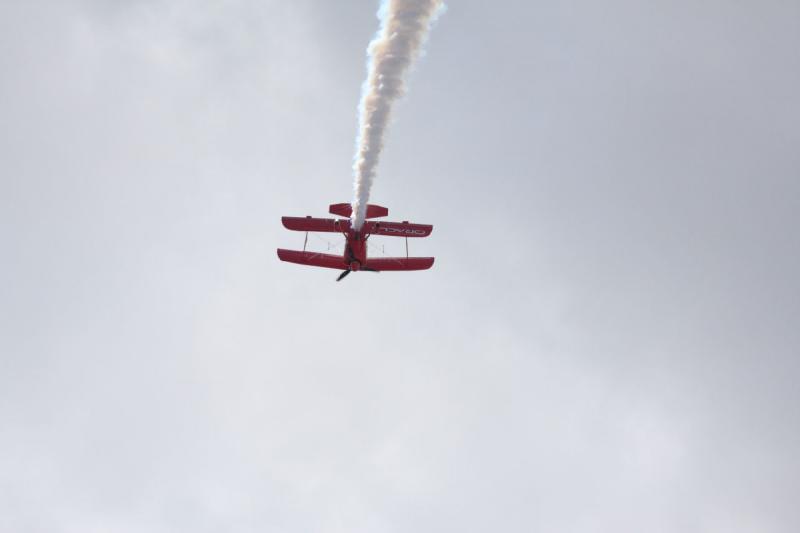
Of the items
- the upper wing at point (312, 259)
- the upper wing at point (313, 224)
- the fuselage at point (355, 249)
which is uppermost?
the upper wing at point (313, 224)

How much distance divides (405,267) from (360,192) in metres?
11.1

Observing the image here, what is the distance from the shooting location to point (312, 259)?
38.9 metres

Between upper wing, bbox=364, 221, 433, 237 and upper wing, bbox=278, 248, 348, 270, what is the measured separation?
2.65 m

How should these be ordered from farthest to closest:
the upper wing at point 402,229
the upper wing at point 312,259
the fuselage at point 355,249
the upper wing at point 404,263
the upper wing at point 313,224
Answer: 1. the upper wing at point 404,263
2. the upper wing at point 312,259
3. the upper wing at point 402,229
4. the upper wing at point 313,224
5. the fuselage at point 355,249

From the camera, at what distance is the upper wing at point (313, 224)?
37209 millimetres

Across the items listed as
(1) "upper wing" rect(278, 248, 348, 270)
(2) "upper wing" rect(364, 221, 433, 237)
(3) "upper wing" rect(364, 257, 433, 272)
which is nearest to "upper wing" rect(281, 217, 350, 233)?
(1) "upper wing" rect(278, 248, 348, 270)

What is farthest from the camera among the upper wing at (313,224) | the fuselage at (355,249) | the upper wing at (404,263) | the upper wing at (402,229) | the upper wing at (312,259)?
the upper wing at (404,263)

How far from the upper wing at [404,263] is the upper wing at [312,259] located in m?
Answer: 2.07

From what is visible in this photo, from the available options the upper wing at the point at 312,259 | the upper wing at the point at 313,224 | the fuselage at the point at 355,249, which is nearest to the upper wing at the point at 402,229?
the fuselage at the point at 355,249

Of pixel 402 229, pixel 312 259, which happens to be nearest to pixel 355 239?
pixel 402 229

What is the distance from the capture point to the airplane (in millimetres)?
35500

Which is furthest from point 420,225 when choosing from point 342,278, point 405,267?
point 342,278

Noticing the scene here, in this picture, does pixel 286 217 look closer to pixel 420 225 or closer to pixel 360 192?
pixel 420 225

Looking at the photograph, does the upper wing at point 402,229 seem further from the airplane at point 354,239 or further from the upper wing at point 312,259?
the upper wing at point 312,259
